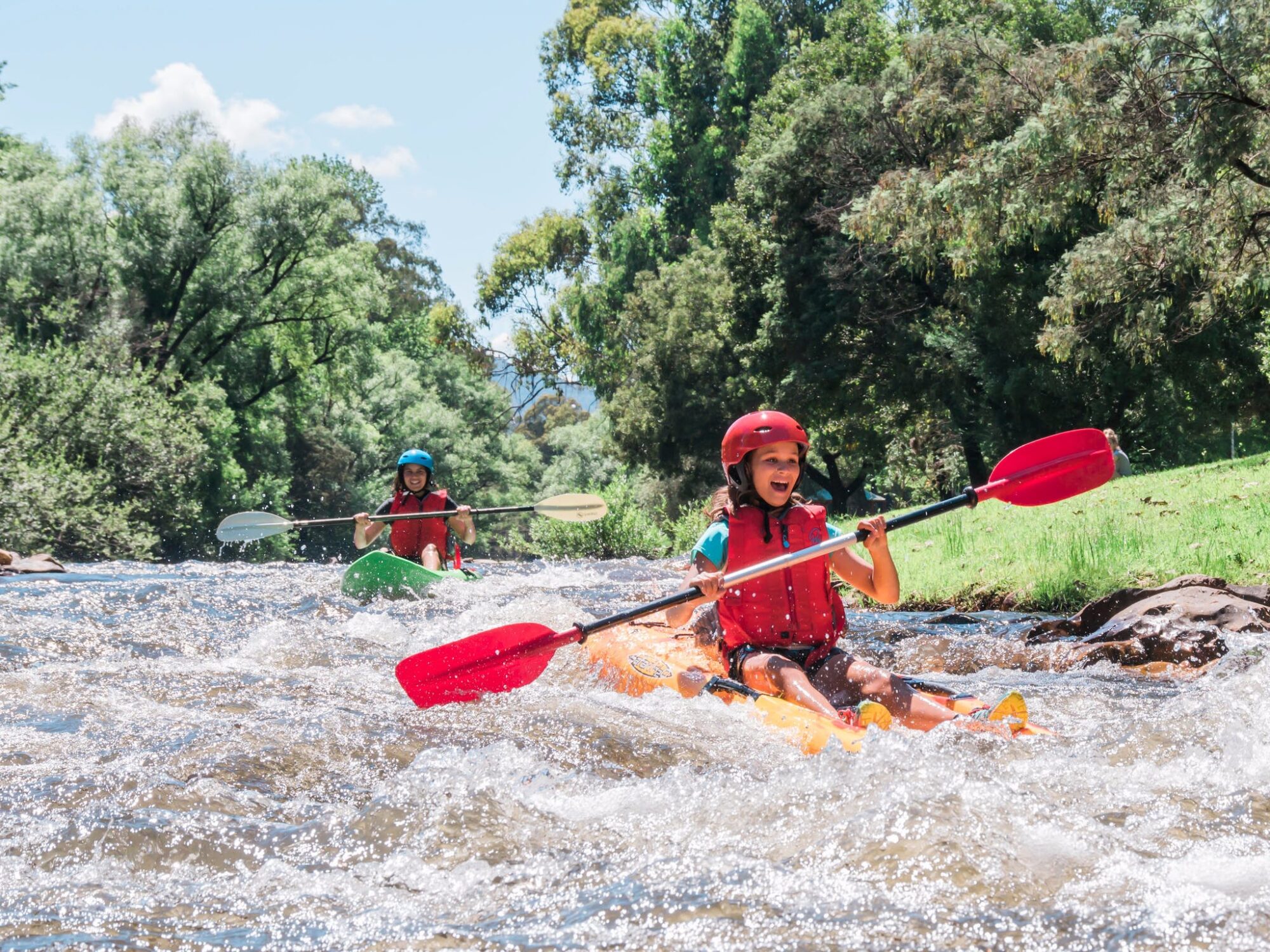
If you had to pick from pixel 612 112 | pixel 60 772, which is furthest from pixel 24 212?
pixel 60 772

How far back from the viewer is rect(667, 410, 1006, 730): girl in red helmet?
4.72 meters

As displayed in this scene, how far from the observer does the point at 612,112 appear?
38875 millimetres

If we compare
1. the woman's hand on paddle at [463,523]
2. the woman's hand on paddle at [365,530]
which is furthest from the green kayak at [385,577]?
the woman's hand on paddle at [463,523]

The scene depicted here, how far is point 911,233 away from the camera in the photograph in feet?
37.0

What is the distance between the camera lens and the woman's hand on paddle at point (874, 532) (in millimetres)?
4734

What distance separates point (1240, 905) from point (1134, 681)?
11.1ft

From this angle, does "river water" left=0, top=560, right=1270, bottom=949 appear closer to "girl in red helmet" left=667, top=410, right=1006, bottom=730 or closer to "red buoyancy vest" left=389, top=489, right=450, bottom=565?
"girl in red helmet" left=667, top=410, right=1006, bottom=730

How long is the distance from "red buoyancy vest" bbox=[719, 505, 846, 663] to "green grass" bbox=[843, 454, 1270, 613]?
3.90 metres

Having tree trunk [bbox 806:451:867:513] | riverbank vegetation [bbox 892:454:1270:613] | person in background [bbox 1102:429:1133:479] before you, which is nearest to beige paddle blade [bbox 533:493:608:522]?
riverbank vegetation [bbox 892:454:1270:613]

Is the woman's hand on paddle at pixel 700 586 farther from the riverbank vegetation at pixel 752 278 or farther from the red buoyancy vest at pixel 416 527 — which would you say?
the red buoyancy vest at pixel 416 527

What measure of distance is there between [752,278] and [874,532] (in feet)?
61.5

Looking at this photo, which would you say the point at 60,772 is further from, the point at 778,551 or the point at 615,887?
the point at 778,551

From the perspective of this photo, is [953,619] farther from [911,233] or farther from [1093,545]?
[911,233]

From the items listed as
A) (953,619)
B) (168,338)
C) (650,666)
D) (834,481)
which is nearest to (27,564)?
(168,338)
